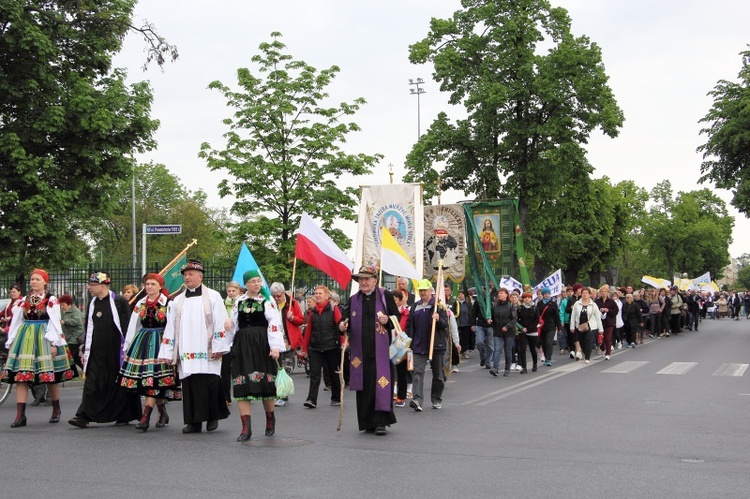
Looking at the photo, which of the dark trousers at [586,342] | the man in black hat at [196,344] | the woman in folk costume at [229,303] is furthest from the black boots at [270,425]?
the dark trousers at [586,342]

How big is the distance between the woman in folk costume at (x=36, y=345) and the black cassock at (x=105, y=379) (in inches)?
20.0

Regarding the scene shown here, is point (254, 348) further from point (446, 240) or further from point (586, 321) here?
point (446, 240)

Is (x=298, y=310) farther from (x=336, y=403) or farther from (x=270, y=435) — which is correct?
(x=270, y=435)

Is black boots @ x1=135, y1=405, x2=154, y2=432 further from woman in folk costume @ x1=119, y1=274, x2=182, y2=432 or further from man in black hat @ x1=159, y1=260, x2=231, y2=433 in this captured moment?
man in black hat @ x1=159, y1=260, x2=231, y2=433

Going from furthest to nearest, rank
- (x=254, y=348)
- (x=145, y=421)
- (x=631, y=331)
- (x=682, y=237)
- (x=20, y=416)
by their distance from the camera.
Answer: (x=682, y=237), (x=631, y=331), (x=20, y=416), (x=145, y=421), (x=254, y=348)

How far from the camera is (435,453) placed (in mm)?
9266

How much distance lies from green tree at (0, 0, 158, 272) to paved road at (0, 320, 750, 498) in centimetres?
959

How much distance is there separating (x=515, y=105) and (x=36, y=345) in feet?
99.6

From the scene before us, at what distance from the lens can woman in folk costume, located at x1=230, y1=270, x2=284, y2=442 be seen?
10.1 metres

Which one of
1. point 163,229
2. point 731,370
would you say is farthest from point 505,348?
point 163,229

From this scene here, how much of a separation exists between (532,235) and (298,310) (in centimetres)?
2751

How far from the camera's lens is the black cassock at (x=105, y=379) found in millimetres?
11086

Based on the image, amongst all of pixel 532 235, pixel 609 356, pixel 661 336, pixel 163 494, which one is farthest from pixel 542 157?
pixel 163 494

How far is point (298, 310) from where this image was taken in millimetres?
14969
